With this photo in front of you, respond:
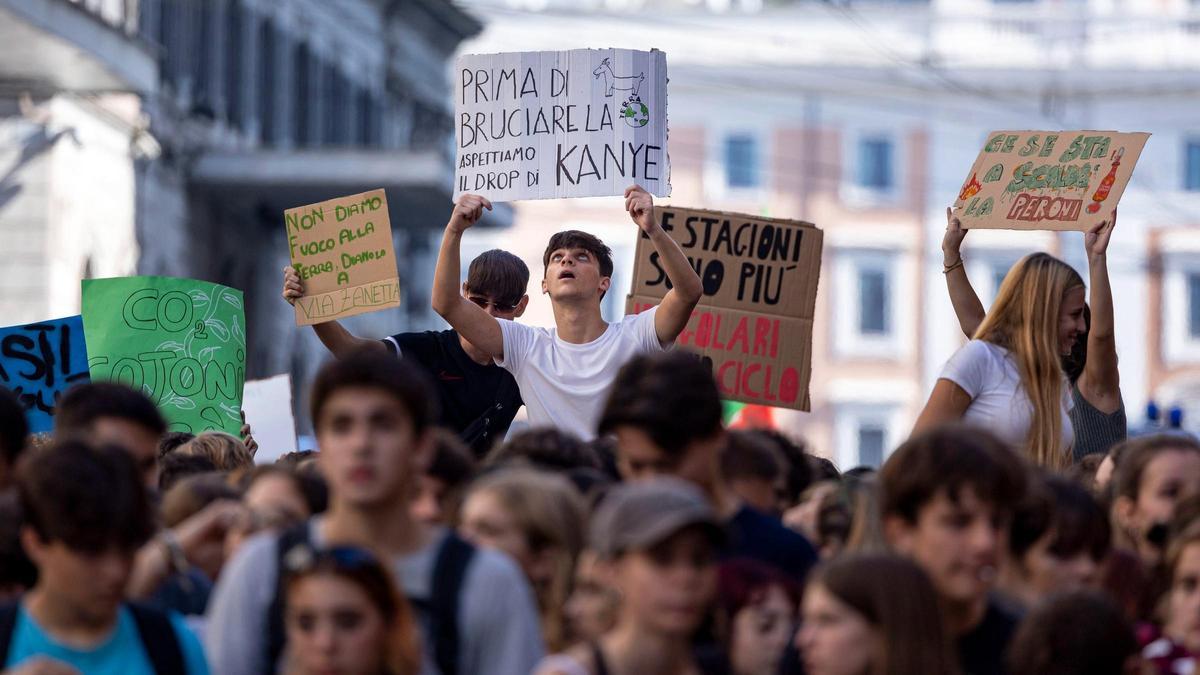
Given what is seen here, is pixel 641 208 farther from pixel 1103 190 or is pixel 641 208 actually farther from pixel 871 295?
pixel 871 295

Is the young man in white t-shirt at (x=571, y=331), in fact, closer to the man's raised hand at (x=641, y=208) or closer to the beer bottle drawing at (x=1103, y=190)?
the man's raised hand at (x=641, y=208)

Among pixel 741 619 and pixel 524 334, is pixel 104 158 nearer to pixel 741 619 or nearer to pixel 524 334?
pixel 524 334

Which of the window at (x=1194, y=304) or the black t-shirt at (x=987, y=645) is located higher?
the window at (x=1194, y=304)

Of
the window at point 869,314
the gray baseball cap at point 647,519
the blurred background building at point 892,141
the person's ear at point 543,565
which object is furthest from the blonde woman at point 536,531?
the window at point 869,314

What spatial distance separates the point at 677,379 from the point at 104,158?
21024mm

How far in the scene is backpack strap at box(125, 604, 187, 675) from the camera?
17.5ft

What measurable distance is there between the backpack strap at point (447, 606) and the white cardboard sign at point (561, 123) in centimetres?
492

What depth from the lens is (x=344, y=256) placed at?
1029cm

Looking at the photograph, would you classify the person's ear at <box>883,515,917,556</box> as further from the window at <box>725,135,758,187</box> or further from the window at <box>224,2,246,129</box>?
the window at <box>725,135,758,187</box>

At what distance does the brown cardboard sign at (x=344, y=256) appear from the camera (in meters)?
10.1

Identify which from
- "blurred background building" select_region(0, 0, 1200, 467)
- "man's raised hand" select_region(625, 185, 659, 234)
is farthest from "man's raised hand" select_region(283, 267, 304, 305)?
"blurred background building" select_region(0, 0, 1200, 467)

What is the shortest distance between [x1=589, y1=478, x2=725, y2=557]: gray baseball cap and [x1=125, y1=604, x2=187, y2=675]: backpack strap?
2.94 feet

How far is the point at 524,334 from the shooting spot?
347 inches

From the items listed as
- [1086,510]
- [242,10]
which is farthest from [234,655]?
[242,10]
